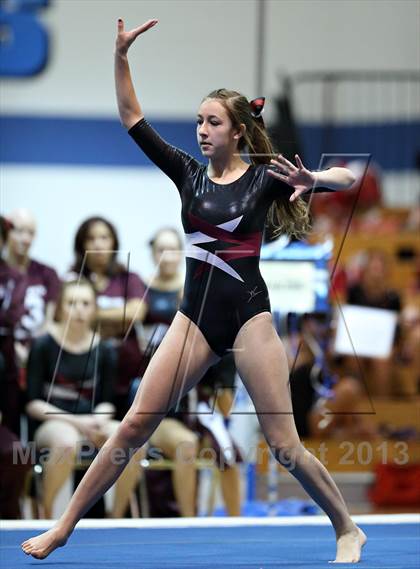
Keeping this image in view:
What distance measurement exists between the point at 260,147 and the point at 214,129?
234 mm

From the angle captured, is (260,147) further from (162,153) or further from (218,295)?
(218,295)

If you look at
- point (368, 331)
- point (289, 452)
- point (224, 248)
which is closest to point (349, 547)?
point (289, 452)

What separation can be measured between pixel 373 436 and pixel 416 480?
41 centimetres

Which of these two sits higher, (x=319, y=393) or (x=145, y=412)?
(x=145, y=412)

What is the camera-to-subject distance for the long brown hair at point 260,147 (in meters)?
3.89

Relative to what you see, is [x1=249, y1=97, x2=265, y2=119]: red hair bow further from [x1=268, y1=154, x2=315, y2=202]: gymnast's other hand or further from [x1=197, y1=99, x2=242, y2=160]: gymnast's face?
[x1=268, y1=154, x2=315, y2=202]: gymnast's other hand

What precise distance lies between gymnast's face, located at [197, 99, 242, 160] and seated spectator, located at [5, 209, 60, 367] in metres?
2.30

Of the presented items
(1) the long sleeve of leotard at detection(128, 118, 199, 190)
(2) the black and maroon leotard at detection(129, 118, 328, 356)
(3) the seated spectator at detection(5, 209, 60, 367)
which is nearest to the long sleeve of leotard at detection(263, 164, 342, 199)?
(2) the black and maroon leotard at detection(129, 118, 328, 356)

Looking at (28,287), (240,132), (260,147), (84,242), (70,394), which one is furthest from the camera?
(28,287)

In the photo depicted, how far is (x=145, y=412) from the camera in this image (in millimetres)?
3730

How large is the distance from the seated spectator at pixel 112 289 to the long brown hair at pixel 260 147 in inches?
65.5

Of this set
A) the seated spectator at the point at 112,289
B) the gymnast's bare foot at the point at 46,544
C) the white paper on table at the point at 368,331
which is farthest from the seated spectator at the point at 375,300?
the gymnast's bare foot at the point at 46,544

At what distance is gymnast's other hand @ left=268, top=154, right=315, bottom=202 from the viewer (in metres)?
3.68

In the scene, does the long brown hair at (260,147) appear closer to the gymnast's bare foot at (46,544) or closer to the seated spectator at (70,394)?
the gymnast's bare foot at (46,544)
